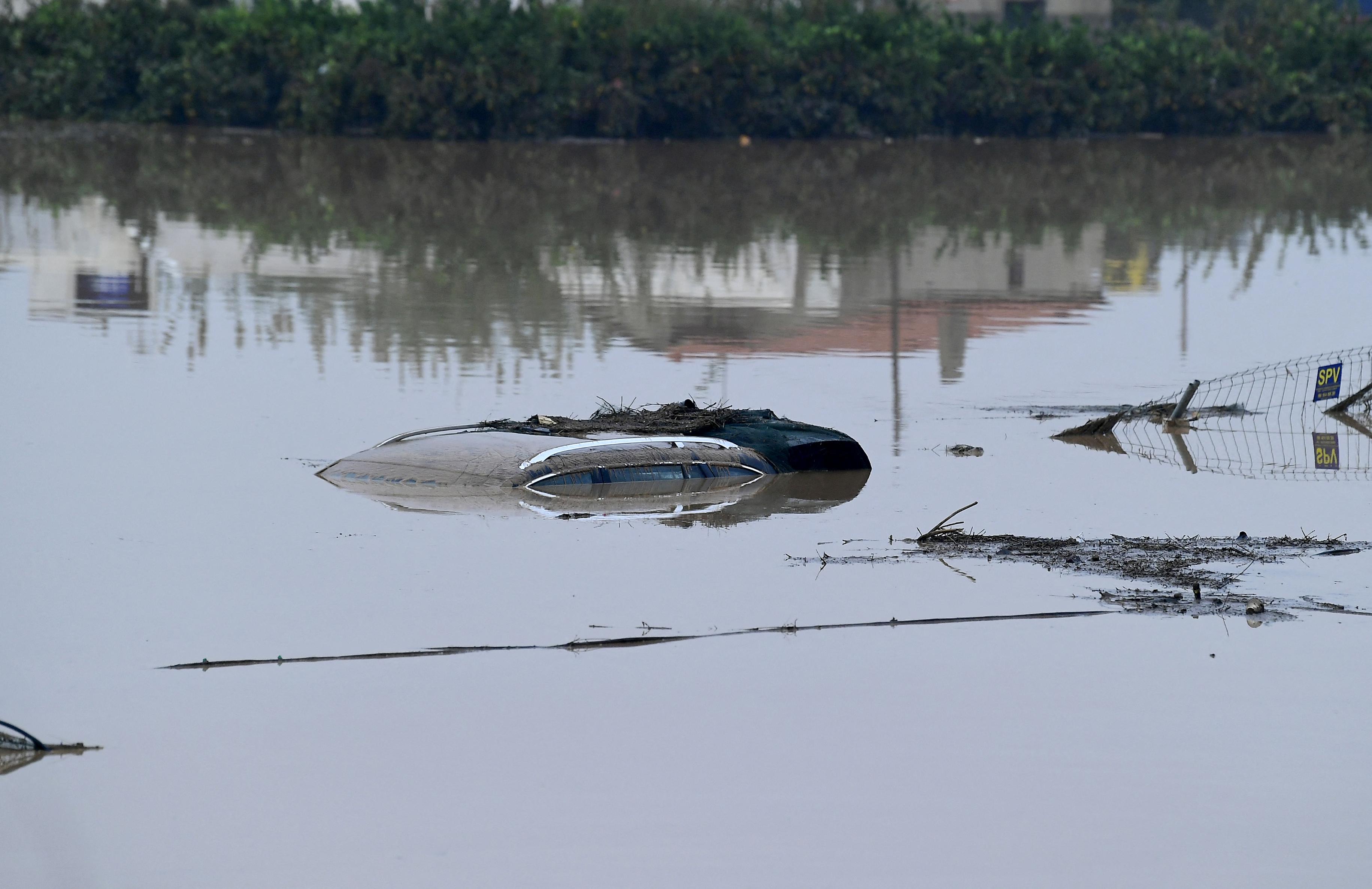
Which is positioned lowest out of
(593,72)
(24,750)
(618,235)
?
(24,750)

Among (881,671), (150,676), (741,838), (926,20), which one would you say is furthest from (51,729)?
(926,20)

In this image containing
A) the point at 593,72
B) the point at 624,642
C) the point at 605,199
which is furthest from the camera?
the point at 593,72

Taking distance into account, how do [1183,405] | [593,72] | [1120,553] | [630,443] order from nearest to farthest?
[1120,553] → [630,443] → [1183,405] → [593,72]

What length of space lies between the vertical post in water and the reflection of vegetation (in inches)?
237

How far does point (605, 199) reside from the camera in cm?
3403

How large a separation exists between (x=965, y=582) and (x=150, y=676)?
4385mm

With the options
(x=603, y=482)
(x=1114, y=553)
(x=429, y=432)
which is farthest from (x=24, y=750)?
(x=1114, y=553)

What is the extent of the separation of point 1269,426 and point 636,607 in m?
7.92

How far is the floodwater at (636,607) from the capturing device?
7531 mm

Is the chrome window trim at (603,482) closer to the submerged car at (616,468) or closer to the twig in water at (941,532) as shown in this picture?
the submerged car at (616,468)

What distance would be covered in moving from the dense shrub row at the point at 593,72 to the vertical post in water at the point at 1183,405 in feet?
88.8

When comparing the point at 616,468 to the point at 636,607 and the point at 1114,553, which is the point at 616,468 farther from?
the point at 1114,553

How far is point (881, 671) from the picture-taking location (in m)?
9.61

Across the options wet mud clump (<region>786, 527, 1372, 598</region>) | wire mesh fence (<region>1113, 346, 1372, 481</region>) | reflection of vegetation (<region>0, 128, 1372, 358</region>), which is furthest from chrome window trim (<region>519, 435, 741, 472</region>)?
reflection of vegetation (<region>0, 128, 1372, 358</region>)
